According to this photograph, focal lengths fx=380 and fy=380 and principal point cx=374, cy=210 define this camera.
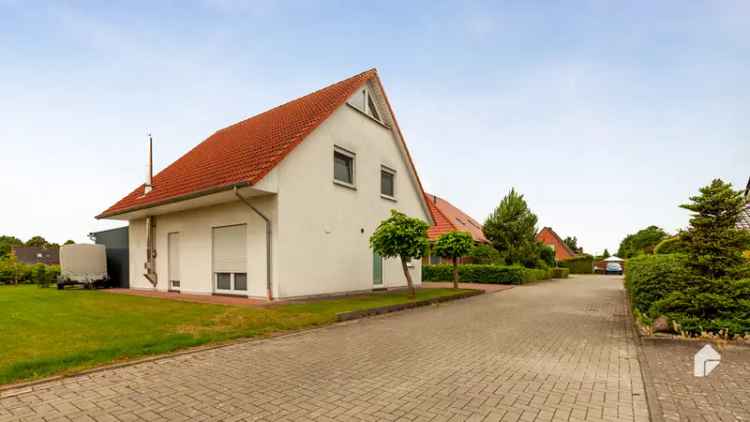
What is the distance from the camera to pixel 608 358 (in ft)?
18.9

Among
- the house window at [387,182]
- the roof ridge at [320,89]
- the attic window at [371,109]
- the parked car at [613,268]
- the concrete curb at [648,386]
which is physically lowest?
the parked car at [613,268]

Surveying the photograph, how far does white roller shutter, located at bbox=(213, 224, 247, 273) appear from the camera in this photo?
12179mm

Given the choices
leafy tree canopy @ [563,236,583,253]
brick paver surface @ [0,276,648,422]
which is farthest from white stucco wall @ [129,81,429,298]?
leafy tree canopy @ [563,236,583,253]

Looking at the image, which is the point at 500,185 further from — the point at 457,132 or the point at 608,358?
the point at 608,358

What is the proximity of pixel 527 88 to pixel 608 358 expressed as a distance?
1158cm

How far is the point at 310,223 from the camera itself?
12.3 metres

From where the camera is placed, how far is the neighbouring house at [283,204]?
11391mm

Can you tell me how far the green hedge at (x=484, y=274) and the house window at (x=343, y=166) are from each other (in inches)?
490

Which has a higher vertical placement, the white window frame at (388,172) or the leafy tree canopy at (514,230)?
the white window frame at (388,172)

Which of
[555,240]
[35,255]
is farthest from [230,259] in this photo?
[35,255]

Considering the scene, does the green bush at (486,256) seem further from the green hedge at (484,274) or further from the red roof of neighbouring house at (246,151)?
the red roof of neighbouring house at (246,151)

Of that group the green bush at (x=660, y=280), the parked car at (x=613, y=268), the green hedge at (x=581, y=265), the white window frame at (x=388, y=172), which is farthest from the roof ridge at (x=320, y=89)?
the parked car at (x=613, y=268)

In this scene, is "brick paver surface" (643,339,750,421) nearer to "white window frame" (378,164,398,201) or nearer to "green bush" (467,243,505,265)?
"white window frame" (378,164,398,201)

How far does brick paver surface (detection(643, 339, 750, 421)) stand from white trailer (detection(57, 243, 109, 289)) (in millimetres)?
20615
